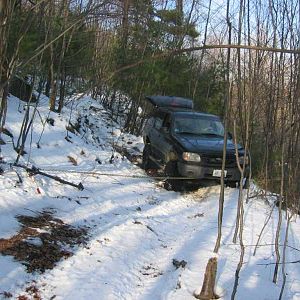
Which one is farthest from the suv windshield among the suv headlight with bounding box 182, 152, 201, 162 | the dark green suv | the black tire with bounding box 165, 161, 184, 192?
the suv headlight with bounding box 182, 152, 201, 162

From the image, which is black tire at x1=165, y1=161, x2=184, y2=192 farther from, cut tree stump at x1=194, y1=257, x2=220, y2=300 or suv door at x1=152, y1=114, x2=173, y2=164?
cut tree stump at x1=194, y1=257, x2=220, y2=300

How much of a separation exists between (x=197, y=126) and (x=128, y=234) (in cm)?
494

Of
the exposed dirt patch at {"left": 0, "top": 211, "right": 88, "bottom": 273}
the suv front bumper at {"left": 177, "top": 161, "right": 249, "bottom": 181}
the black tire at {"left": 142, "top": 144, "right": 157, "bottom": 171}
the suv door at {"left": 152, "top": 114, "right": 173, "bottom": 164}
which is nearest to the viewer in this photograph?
the exposed dirt patch at {"left": 0, "top": 211, "right": 88, "bottom": 273}

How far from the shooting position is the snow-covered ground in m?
4.75

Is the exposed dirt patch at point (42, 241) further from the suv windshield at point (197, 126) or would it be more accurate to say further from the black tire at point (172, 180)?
the suv windshield at point (197, 126)

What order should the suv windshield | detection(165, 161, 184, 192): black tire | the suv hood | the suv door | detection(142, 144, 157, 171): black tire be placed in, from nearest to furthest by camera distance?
the suv hood < detection(165, 161, 184, 192): black tire < the suv door < the suv windshield < detection(142, 144, 157, 171): black tire

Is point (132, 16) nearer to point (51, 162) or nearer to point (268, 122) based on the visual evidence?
point (268, 122)

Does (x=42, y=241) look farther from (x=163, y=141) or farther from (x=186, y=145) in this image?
(x=163, y=141)

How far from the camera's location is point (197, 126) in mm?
10945

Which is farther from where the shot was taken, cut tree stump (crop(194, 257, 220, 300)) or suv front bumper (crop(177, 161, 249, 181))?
suv front bumper (crop(177, 161, 249, 181))

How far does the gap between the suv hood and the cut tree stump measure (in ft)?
17.2

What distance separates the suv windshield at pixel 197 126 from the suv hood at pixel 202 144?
0.26 meters

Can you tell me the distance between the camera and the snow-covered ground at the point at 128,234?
187 inches

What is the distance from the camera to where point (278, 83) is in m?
5.68
